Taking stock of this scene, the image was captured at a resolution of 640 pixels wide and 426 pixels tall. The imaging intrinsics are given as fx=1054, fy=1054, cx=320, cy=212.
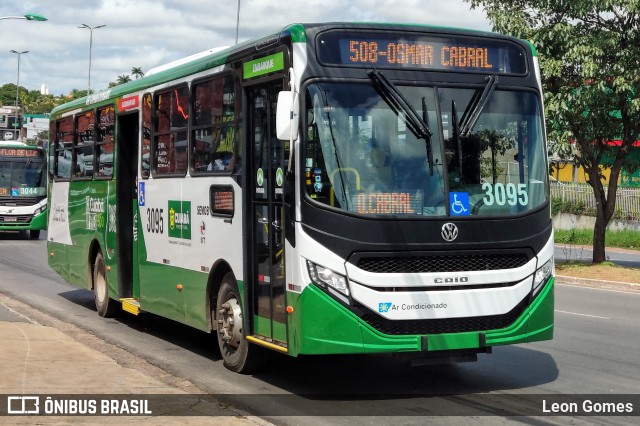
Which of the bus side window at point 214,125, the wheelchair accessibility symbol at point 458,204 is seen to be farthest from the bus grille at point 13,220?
the wheelchair accessibility symbol at point 458,204

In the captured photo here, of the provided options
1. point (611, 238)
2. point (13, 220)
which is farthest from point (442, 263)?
point (611, 238)

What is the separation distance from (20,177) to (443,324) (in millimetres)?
29344

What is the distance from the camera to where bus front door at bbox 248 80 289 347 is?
31.2 ft

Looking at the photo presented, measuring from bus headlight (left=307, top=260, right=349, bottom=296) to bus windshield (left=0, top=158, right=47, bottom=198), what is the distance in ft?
94.9

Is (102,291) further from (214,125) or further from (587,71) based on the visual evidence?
(587,71)

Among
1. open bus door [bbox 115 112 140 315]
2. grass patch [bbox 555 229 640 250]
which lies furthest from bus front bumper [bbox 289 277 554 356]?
grass patch [bbox 555 229 640 250]

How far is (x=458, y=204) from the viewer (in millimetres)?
9219

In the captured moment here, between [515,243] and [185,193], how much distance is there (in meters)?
4.25

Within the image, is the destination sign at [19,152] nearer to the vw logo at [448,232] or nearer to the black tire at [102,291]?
the black tire at [102,291]

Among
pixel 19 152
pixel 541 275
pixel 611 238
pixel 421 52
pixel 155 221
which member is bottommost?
pixel 611 238

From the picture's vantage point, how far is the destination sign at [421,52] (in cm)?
923

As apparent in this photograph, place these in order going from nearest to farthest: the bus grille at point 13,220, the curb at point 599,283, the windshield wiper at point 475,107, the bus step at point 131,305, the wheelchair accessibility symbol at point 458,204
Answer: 1. the wheelchair accessibility symbol at point 458,204
2. the windshield wiper at point 475,107
3. the bus step at point 131,305
4. the curb at point 599,283
5. the bus grille at point 13,220

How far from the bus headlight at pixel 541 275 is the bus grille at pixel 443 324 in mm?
166

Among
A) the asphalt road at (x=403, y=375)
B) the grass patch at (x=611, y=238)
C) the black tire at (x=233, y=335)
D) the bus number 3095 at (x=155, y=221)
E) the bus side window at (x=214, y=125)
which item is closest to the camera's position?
the asphalt road at (x=403, y=375)
